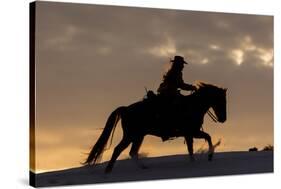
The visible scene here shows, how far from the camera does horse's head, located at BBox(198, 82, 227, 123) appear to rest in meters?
11.4

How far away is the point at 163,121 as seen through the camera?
36.2ft

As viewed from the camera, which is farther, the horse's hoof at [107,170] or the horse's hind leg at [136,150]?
the horse's hind leg at [136,150]

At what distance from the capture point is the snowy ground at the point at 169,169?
10430 mm

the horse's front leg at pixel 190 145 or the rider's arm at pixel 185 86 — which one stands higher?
the rider's arm at pixel 185 86

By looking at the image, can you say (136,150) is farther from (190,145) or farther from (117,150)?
(190,145)

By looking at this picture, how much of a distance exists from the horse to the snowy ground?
0.09m

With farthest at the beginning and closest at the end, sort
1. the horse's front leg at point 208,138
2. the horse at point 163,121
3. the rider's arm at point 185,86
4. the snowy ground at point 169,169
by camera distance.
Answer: the horse's front leg at point 208,138
the rider's arm at point 185,86
the horse at point 163,121
the snowy ground at point 169,169

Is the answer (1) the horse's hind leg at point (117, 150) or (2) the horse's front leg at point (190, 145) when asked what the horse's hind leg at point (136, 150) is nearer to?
(1) the horse's hind leg at point (117, 150)

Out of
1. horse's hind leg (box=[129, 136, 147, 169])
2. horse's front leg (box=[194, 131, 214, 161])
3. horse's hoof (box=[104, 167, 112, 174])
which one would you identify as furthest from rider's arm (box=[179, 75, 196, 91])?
horse's hoof (box=[104, 167, 112, 174])

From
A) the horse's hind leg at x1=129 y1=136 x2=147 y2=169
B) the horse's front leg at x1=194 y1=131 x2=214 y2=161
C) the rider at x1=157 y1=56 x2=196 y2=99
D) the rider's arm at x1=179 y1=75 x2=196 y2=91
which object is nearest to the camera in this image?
the horse's hind leg at x1=129 y1=136 x2=147 y2=169

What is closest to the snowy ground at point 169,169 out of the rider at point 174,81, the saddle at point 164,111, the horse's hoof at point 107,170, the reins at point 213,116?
the horse's hoof at point 107,170

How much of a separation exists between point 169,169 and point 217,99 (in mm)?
1254

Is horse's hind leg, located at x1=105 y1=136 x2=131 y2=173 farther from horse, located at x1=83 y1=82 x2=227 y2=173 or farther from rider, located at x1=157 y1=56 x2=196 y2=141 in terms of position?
rider, located at x1=157 y1=56 x2=196 y2=141

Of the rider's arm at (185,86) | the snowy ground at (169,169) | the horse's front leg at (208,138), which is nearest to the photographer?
the snowy ground at (169,169)
